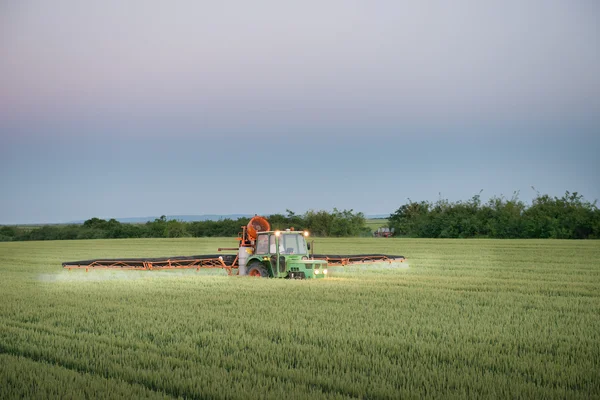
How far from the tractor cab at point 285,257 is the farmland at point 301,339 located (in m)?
0.58

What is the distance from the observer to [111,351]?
925 centimetres

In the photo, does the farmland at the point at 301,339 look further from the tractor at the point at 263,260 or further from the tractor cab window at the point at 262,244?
the tractor cab window at the point at 262,244

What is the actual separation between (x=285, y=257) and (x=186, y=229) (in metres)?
51.8

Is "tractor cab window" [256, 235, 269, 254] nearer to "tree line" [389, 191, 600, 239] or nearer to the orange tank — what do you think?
the orange tank

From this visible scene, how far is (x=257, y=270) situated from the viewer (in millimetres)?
19781

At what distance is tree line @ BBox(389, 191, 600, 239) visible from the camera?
52750 millimetres

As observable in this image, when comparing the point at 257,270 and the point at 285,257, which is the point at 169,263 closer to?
the point at 257,270

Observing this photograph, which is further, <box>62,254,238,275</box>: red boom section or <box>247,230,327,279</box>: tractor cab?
<box>62,254,238,275</box>: red boom section

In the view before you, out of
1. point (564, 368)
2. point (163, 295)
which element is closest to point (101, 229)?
point (163, 295)

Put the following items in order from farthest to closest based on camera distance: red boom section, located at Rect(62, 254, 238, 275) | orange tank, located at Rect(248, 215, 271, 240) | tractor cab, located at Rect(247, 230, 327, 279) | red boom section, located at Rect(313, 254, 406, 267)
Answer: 1. red boom section, located at Rect(313, 254, 406, 267)
2. orange tank, located at Rect(248, 215, 271, 240)
3. red boom section, located at Rect(62, 254, 238, 275)
4. tractor cab, located at Rect(247, 230, 327, 279)

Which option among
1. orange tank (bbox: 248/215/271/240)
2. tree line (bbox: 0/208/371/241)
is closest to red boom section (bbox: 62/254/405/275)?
orange tank (bbox: 248/215/271/240)

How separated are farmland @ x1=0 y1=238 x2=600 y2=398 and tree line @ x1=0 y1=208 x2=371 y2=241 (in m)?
45.2

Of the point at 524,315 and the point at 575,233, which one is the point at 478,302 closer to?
the point at 524,315

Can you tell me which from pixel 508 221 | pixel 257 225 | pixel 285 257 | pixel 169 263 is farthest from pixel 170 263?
pixel 508 221
